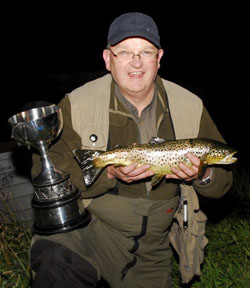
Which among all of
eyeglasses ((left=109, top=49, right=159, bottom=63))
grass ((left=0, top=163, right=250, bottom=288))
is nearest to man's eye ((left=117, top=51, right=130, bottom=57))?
eyeglasses ((left=109, top=49, right=159, bottom=63))

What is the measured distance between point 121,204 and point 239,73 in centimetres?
990

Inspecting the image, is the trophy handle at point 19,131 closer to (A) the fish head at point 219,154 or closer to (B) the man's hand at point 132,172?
(B) the man's hand at point 132,172

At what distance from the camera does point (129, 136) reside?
10.4 feet

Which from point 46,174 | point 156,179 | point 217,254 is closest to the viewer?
point 46,174

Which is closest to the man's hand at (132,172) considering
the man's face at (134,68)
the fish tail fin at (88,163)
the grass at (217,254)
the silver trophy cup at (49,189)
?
the fish tail fin at (88,163)

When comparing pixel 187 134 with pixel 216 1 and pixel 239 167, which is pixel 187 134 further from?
pixel 216 1

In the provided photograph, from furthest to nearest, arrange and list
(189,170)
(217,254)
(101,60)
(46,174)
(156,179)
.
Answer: (101,60)
(217,254)
(156,179)
(189,170)
(46,174)

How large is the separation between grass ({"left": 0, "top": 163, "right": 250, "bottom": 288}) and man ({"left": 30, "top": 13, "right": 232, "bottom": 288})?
2.60ft

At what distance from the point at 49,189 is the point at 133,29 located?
1505mm

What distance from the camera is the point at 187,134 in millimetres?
3186

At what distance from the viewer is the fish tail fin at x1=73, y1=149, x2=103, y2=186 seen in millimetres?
A: 2887

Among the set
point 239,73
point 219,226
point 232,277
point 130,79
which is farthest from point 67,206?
point 239,73

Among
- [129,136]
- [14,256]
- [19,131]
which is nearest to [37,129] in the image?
[19,131]

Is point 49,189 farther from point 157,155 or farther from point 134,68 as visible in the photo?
point 134,68
